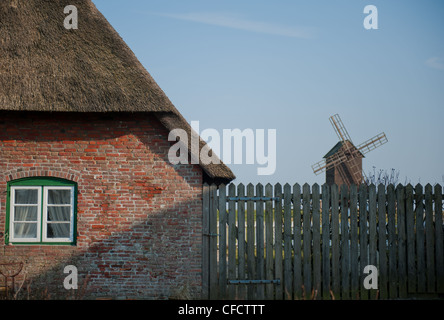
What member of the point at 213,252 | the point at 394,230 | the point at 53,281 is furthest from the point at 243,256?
the point at 53,281

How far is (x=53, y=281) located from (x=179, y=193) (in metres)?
2.96

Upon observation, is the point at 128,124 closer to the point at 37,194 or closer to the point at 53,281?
the point at 37,194

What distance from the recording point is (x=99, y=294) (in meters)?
9.52

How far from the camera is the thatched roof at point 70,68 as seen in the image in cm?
955

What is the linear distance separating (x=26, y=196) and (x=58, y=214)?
74 cm

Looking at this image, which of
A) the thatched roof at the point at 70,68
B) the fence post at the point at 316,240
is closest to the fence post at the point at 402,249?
the fence post at the point at 316,240

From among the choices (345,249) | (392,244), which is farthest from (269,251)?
(392,244)

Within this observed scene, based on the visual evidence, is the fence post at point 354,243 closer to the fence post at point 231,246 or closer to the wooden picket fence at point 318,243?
the wooden picket fence at point 318,243

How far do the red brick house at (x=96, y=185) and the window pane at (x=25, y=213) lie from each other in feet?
0.06

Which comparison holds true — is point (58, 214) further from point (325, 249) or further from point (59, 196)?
point (325, 249)

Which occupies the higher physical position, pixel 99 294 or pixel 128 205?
pixel 128 205

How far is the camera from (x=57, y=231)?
9.80 meters

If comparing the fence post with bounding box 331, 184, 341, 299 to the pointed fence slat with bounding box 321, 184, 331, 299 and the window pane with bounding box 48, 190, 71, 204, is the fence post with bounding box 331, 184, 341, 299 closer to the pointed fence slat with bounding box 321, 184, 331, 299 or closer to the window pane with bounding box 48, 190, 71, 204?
the pointed fence slat with bounding box 321, 184, 331, 299

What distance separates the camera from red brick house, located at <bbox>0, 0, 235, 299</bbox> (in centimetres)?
954
